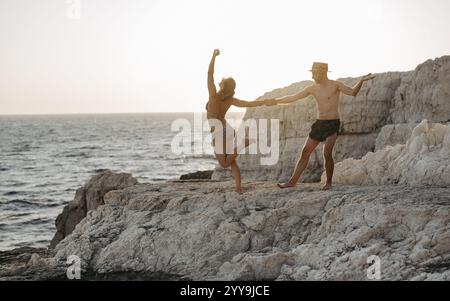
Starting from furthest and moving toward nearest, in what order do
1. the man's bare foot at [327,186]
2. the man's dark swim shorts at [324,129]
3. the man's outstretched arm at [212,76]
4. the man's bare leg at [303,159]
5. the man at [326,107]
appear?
the man's bare leg at [303,159] < the man's dark swim shorts at [324,129] < the man at [326,107] < the man's bare foot at [327,186] < the man's outstretched arm at [212,76]

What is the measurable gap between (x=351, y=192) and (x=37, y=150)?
6559cm

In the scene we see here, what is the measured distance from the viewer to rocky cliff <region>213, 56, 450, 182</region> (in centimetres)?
1530

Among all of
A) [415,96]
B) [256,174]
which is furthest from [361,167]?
[256,174]

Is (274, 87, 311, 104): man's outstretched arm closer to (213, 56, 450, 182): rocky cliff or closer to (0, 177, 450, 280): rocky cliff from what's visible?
(0, 177, 450, 280): rocky cliff

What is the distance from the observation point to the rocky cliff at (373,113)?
1530cm

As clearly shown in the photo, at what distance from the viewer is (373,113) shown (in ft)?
53.9

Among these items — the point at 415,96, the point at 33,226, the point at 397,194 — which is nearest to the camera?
the point at 397,194

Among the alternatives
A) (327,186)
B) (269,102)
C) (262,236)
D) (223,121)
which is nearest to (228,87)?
(223,121)

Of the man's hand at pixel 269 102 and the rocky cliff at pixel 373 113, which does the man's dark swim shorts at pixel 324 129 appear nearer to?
the man's hand at pixel 269 102

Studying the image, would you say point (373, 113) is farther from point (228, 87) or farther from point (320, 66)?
point (228, 87)

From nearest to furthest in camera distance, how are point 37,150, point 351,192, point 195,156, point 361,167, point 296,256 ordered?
point 296,256, point 351,192, point 361,167, point 195,156, point 37,150

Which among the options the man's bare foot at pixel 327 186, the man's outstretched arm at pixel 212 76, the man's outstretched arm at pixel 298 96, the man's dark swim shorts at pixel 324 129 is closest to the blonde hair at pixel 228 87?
the man's outstretched arm at pixel 212 76
